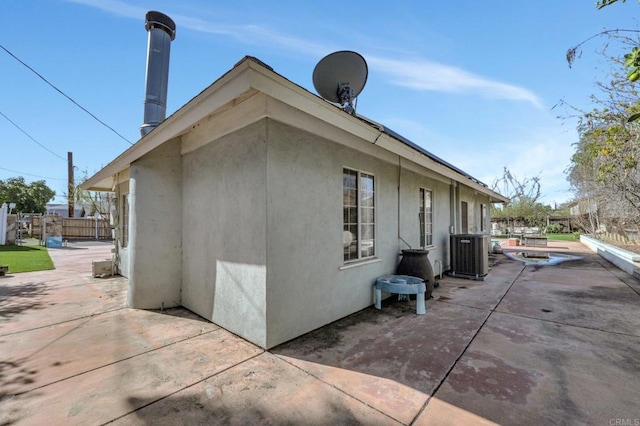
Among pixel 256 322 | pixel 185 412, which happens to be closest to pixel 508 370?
pixel 256 322

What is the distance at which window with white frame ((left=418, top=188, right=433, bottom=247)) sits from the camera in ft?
23.9

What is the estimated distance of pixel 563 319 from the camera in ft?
14.7

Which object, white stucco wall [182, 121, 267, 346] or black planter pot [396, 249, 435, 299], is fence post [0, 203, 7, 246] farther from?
black planter pot [396, 249, 435, 299]

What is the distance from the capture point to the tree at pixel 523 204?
26.3 m

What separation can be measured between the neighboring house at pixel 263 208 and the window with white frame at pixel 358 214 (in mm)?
20

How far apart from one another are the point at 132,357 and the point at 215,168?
9.09 feet

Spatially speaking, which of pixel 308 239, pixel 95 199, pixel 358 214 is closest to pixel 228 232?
pixel 308 239

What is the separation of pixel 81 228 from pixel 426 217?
27.6 meters

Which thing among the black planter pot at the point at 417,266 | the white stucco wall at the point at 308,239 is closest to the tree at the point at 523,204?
the black planter pot at the point at 417,266

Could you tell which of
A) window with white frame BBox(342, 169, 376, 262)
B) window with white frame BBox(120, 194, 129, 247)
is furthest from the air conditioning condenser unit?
window with white frame BBox(120, 194, 129, 247)

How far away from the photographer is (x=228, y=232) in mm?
4043

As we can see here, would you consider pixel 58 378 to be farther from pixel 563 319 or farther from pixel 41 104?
pixel 41 104

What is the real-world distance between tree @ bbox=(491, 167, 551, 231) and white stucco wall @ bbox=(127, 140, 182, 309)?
1085 inches

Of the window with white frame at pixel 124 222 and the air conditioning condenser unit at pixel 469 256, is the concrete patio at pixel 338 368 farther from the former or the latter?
the window with white frame at pixel 124 222
